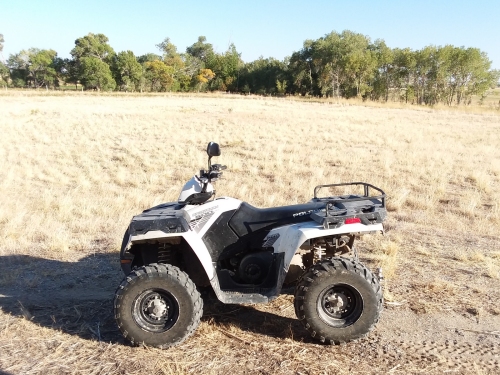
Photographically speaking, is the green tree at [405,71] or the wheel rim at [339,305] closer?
the wheel rim at [339,305]

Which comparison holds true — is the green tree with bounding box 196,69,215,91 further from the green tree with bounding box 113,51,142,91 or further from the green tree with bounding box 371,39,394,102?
the green tree with bounding box 371,39,394,102

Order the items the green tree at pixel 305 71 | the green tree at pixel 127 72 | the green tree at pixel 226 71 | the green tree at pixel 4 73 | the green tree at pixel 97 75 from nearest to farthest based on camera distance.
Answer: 1. the green tree at pixel 305 71
2. the green tree at pixel 97 75
3. the green tree at pixel 127 72
4. the green tree at pixel 226 71
5. the green tree at pixel 4 73

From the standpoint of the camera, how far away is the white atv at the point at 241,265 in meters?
4.06

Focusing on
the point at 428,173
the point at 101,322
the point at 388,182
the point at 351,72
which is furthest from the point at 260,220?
the point at 351,72

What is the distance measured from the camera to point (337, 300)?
13.5ft

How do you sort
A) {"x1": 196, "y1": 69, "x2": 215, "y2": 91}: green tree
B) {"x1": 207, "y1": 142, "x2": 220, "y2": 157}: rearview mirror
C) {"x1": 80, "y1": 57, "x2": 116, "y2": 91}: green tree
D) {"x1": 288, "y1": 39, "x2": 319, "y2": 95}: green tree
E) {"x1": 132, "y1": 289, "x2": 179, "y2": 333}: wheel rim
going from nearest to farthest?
{"x1": 132, "y1": 289, "x2": 179, "y2": 333}: wheel rim, {"x1": 207, "y1": 142, "x2": 220, "y2": 157}: rearview mirror, {"x1": 288, "y1": 39, "x2": 319, "y2": 95}: green tree, {"x1": 80, "y1": 57, "x2": 116, "y2": 91}: green tree, {"x1": 196, "y1": 69, "x2": 215, "y2": 91}: green tree

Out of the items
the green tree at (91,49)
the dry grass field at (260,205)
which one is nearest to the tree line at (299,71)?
the green tree at (91,49)

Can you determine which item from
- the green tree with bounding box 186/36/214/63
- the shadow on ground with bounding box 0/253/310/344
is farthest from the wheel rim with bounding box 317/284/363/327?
the green tree with bounding box 186/36/214/63

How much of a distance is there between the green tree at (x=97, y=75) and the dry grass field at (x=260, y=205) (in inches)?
2173

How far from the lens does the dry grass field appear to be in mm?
3986

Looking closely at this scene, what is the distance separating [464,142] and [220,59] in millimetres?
64262

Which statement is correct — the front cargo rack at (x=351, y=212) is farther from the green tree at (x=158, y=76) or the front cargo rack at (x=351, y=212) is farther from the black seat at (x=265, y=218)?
the green tree at (x=158, y=76)

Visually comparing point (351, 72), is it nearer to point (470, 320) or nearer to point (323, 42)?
point (323, 42)

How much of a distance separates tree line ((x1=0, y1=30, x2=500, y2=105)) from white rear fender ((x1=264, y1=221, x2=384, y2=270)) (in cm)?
4566
